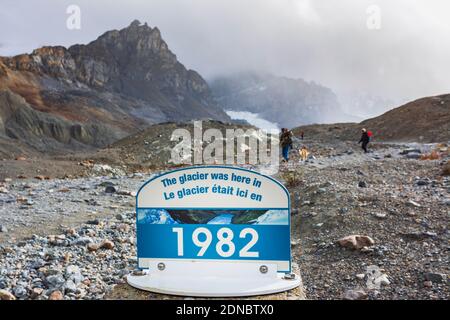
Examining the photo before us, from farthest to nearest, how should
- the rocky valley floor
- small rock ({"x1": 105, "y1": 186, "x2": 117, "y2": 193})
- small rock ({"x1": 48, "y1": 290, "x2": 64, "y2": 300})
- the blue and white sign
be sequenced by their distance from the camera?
1. small rock ({"x1": 105, "y1": 186, "x2": 117, "y2": 193})
2. the rocky valley floor
3. small rock ({"x1": 48, "y1": 290, "x2": 64, "y2": 300})
4. the blue and white sign

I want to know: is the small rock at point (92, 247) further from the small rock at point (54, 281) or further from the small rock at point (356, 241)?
the small rock at point (356, 241)

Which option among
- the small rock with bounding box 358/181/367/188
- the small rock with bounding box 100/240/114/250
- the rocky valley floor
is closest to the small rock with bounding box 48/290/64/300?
the rocky valley floor

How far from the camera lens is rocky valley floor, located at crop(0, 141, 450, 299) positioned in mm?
5355

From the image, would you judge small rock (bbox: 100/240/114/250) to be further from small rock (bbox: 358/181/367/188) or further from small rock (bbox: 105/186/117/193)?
small rock (bbox: 358/181/367/188)

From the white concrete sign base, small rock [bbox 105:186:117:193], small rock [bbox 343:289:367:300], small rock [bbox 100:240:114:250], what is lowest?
Result: small rock [bbox 343:289:367:300]

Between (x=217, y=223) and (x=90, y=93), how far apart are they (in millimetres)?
135148

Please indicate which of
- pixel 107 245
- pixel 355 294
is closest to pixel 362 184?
pixel 355 294

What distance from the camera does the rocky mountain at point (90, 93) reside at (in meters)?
84.6

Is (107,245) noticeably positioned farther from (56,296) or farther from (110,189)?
(110,189)

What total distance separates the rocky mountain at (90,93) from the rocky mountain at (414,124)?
59.5 meters

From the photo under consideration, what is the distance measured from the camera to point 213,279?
397 centimetres
